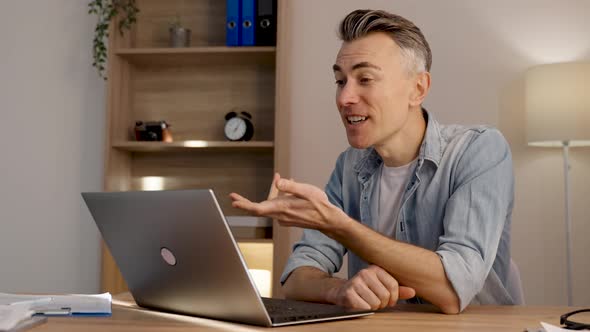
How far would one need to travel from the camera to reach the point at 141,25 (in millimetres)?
3537

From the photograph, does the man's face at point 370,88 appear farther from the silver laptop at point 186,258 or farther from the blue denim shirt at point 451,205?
the silver laptop at point 186,258

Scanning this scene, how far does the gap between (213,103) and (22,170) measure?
42.3 inches

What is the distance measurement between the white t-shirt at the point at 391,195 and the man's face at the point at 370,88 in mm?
99

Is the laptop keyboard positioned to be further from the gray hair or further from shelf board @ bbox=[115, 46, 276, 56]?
shelf board @ bbox=[115, 46, 276, 56]

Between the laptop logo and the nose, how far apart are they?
2.42 feet

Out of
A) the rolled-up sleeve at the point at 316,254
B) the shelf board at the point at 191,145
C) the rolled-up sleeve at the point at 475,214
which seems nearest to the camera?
the rolled-up sleeve at the point at 475,214

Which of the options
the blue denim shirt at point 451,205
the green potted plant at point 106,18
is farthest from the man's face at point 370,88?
the green potted plant at point 106,18

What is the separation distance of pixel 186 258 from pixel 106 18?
2.46 metres

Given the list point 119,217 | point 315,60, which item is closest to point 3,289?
point 315,60

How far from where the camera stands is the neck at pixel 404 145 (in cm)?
179

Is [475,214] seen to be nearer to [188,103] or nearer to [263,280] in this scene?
[263,280]

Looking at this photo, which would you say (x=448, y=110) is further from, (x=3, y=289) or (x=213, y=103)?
(x=3, y=289)

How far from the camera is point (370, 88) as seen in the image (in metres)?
1.75

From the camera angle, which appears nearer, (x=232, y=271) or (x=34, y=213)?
(x=232, y=271)
